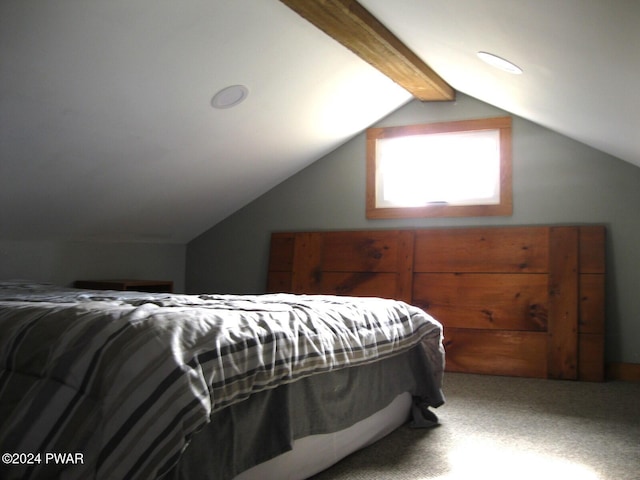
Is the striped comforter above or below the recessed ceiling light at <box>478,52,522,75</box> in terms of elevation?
below

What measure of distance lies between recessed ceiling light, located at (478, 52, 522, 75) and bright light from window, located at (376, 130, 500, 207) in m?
1.29

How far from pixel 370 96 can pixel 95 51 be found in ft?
6.88

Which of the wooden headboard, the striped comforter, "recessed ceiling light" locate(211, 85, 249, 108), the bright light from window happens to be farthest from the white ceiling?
the striped comforter

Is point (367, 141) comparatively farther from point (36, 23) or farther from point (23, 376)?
point (23, 376)

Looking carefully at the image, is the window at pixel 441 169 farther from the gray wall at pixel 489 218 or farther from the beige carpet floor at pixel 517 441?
the beige carpet floor at pixel 517 441

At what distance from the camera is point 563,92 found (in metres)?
2.98

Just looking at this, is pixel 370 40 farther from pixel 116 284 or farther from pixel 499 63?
pixel 116 284

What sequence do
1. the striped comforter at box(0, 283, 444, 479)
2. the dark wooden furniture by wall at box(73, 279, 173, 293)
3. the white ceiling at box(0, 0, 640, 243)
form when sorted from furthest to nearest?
the dark wooden furniture by wall at box(73, 279, 173, 293), the white ceiling at box(0, 0, 640, 243), the striped comforter at box(0, 283, 444, 479)

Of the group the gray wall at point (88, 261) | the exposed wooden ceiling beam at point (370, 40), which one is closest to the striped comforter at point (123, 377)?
the exposed wooden ceiling beam at point (370, 40)

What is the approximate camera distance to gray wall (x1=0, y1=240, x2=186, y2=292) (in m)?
3.86

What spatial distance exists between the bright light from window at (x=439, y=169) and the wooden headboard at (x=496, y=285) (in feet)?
0.92

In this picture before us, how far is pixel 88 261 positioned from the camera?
4324 mm

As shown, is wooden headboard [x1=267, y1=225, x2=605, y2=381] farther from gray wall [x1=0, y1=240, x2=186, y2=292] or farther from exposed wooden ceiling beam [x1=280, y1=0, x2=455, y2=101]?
gray wall [x1=0, y1=240, x2=186, y2=292]

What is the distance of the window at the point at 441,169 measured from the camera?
4285 millimetres
